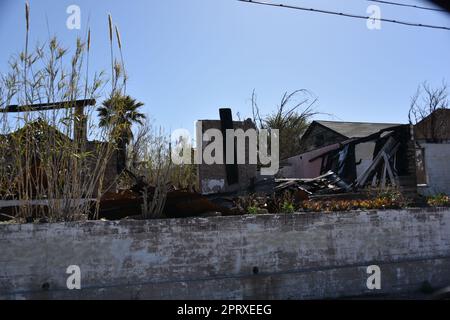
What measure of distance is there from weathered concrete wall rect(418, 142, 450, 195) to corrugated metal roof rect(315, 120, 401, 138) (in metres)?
4.53

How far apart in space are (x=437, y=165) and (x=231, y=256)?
15.7 m

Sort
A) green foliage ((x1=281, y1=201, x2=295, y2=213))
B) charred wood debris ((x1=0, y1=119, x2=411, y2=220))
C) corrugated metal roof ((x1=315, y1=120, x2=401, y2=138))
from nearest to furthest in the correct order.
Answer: charred wood debris ((x1=0, y1=119, x2=411, y2=220)) < green foliage ((x1=281, y1=201, x2=295, y2=213)) < corrugated metal roof ((x1=315, y1=120, x2=401, y2=138))

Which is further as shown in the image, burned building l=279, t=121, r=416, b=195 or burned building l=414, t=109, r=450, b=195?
burned building l=414, t=109, r=450, b=195

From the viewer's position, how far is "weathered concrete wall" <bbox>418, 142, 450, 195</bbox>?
19.3 m

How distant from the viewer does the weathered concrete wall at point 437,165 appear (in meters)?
19.3

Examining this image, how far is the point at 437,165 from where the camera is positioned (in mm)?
19562

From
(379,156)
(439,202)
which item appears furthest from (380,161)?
(439,202)

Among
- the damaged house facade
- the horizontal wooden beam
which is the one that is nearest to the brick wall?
the damaged house facade

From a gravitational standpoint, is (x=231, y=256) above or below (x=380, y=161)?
below

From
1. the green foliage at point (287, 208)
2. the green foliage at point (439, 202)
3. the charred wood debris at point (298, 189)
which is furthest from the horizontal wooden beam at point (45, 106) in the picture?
the green foliage at point (439, 202)

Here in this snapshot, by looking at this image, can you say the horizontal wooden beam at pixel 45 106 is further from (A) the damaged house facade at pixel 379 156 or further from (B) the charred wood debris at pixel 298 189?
(A) the damaged house facade at pixel 379 156

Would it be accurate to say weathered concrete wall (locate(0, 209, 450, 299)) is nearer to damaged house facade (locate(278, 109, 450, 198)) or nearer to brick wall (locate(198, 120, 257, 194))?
damaged house facade (locate(278, 109, 450, 198))

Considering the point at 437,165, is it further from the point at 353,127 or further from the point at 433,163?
the point at 353,127
